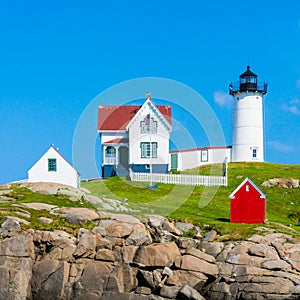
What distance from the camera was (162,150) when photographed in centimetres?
4794

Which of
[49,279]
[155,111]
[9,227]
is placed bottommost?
[49,279]

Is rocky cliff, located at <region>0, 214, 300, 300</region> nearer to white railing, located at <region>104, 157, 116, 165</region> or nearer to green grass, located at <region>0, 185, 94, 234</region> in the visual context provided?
green grass, located at <region>0, 185, 94, 234</region>

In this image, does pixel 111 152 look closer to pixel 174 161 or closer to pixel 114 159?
pixel 114 159

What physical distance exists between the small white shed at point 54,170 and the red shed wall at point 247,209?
12289 mm

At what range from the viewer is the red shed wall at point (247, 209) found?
2952 centimetres

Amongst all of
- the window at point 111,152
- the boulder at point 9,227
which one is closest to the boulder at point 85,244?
the boulder at point 9,227

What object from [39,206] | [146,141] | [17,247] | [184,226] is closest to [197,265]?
[184,226]

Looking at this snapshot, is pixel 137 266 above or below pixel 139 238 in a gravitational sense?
below

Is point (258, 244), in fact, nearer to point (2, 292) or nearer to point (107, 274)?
point (107, 274)

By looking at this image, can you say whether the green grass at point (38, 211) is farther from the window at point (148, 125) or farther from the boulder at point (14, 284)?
the window at point (148, 125)

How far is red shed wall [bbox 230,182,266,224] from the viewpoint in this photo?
29.5 m

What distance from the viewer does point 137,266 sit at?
2339cm

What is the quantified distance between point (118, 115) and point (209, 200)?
17.1m

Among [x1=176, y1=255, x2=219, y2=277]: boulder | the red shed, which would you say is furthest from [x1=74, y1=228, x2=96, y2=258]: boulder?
the red shed
